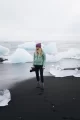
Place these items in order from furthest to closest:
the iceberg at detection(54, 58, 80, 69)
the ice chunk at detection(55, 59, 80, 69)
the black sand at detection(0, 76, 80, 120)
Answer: the ice chunk at detection(55, 59, 80, 69), the iceberg at detection(54, 58, 80, 69), the black sand at detection(0, 76, 80, 120)

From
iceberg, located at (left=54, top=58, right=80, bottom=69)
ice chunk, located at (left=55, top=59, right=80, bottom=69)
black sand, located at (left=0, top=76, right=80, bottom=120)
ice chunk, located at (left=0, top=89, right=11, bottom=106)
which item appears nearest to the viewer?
black sand, located at (left=0, top=76, right=80, bottom=120)

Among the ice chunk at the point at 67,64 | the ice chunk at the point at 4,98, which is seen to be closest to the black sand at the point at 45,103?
the ice chunk at the point at 4,98

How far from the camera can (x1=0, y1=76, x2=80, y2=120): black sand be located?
18.3 feet

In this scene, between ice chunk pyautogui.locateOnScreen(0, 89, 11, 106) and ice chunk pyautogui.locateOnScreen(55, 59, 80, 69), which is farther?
ice chunk pyautogui.locateOnScreen(55, 59, 80, 69)

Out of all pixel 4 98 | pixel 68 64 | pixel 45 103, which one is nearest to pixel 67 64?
pixel 68 64

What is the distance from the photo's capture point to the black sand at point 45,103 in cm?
559

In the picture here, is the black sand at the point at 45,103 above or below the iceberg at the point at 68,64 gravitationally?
below

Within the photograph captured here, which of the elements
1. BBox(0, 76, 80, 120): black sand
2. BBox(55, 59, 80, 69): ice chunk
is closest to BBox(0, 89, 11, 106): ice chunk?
BBox(0, 76, 80, 120): black sand

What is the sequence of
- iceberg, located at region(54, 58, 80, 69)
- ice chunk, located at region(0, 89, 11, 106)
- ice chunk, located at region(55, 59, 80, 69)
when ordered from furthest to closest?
ice chunk, located at region(55, 59, 80, 69) < iceberg, located at region(54, 58, 80, 69) < ice chunk, located at region(0, 89, 11, 106)

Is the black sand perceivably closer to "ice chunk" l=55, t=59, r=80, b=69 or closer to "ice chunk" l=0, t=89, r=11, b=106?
"ice chunk" l=0, t=89, r=11, b=106

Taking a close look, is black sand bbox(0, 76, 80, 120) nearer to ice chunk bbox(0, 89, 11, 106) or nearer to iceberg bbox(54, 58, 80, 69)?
ice chunk bbox(0, 89, 11, 106)

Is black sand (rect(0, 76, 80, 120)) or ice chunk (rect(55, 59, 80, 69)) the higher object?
ice chunk (rect(55, 59, 80, 69))

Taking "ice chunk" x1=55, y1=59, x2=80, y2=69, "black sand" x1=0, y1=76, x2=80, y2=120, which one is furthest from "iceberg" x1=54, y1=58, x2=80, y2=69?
"black sand" x1=0, y1=76, x2=80, y2=120

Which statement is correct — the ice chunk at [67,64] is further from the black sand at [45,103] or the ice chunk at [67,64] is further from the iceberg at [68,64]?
the black sand at [45,103]
